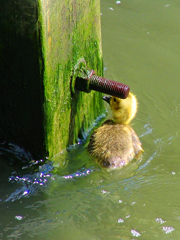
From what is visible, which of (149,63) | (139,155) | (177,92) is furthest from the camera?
Result: (149,63)

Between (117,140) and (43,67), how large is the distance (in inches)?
52.9

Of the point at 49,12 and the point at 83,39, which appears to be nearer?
the point at 49,12

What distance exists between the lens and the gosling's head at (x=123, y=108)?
4988 mm

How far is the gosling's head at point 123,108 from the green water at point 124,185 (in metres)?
0.34

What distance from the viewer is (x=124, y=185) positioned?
13.6ft

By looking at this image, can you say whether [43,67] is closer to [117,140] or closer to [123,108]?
[117,140]

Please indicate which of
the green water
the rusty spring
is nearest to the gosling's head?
the green water

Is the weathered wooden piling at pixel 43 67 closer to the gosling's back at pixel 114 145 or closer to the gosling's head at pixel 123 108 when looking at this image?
the gosling's back at pixel 114 145

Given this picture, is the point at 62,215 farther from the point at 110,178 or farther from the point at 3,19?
the point at 3,19

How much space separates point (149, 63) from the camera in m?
6.60

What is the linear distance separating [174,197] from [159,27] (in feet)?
13.9

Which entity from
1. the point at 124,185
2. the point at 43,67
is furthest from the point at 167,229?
the point at 43,67

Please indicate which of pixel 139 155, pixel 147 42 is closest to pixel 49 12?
pixel 139 155

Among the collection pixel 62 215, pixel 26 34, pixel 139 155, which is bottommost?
pixel 139 155
